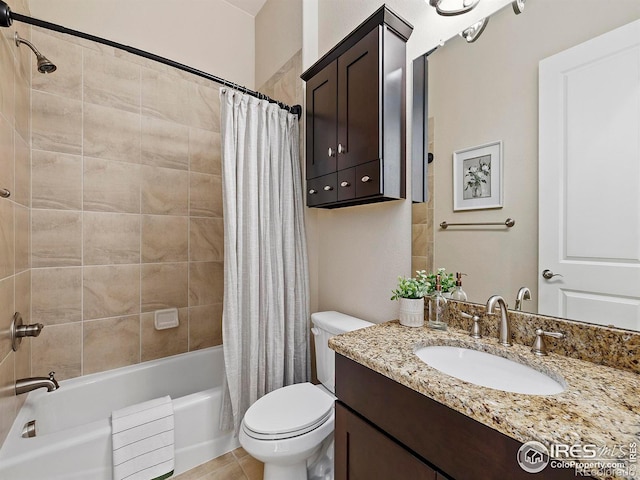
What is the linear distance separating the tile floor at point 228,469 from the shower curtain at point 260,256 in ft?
0.62

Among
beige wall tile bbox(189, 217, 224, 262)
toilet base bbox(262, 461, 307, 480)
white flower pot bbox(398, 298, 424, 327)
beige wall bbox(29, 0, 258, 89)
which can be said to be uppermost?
beige wall bbox(29, 0, 258, 89)

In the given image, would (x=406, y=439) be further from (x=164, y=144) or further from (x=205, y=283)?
(x=164, y=144)

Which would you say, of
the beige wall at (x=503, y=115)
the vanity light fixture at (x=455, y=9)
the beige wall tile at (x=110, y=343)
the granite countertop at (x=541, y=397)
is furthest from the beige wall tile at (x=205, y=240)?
the vanity light fixture at (x=455, y=9)

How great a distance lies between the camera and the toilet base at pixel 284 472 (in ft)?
4.03

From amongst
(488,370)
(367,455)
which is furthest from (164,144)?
(488,370)

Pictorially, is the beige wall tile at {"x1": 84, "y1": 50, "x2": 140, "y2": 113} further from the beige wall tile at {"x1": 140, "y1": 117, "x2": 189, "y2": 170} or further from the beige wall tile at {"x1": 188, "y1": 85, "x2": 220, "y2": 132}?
the beige wall tile at {"x1": 188, "y1": 85, "x2": 220, "y2": 132}

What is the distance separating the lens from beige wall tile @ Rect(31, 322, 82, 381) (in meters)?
1.66

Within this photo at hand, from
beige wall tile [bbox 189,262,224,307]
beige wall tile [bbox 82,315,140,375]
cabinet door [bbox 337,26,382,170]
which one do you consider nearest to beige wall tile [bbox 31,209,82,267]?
beige wall tile [bbox 82,315,140,375]

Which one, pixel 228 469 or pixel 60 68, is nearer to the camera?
pixel 228 469

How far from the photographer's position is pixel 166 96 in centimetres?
205

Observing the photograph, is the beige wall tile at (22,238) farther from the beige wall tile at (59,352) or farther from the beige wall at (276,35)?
the beige wall at (276,35)

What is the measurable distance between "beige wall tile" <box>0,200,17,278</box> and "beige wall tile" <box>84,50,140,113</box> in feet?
2.87

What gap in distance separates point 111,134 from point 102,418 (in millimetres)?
1742

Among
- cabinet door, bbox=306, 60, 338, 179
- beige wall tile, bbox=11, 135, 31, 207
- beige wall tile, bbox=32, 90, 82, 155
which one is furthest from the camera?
beige wall tile, bbox=32, 90, 82, 155
